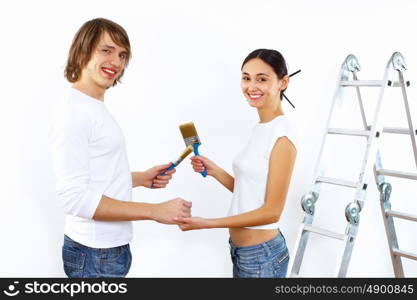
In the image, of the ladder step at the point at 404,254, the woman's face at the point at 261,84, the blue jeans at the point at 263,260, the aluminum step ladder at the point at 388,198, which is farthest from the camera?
the ladder step at the point at 404,254

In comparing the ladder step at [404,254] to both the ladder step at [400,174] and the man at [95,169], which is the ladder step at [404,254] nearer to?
the ladder step at [400,174]

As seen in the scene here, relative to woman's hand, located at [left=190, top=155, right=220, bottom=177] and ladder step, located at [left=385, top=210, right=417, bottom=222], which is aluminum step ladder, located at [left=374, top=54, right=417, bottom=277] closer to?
ladder step, located at [left=385, top=210, right=417, bottom=222]

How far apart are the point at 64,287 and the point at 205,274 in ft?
3.92

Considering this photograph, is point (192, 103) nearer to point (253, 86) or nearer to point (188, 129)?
point (188, 129)

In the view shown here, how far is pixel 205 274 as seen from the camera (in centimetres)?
363

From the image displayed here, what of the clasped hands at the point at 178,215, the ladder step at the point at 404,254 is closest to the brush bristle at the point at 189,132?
the clasped hands at the point at 178,215

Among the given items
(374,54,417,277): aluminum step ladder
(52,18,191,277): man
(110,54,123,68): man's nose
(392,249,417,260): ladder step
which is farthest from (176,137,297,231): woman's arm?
(392,249,417,260): ladder step

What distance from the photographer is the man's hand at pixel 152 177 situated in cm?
291

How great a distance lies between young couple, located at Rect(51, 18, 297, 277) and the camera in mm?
2232

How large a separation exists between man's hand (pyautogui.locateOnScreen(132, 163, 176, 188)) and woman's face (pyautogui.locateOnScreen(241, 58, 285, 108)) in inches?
23.3

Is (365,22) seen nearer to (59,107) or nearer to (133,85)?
(133,85)

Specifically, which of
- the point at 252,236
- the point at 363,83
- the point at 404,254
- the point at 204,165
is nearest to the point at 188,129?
the point at 204,165

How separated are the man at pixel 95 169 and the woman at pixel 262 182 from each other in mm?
260

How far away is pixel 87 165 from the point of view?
223cm
